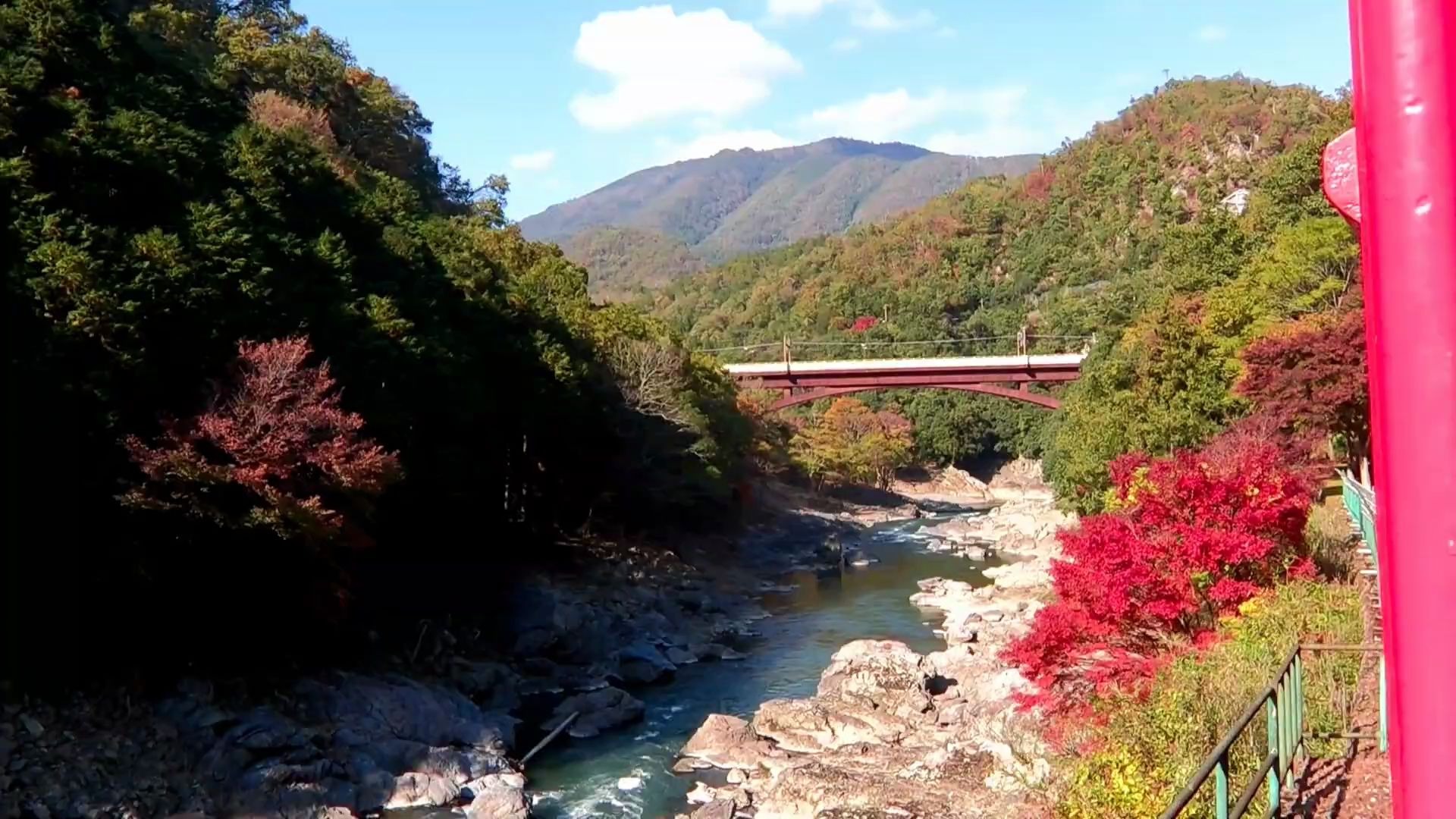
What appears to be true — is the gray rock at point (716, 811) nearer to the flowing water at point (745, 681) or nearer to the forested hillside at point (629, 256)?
the flowing water at point (745, 681)

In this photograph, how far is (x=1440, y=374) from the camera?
3.78 feet

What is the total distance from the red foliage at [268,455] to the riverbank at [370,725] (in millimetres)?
2413

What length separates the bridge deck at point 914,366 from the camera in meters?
43.1

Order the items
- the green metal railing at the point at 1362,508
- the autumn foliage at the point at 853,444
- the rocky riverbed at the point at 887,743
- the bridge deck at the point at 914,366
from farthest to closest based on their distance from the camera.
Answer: the autumn foliage at the point at 853,444
the bridge deck at the point at 914,366
the rocky riverbed at the point at 887,743
the green metal railing at the point at 1362,508

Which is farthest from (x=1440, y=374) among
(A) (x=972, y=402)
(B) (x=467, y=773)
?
(A) (x=972, y=402)

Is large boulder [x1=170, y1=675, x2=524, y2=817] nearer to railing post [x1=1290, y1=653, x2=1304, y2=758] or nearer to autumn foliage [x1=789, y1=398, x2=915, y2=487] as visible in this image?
railing post [x1=1290, y1=653, x2=1304, y2=758]

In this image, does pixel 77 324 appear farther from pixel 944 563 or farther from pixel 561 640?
pixel 944 563

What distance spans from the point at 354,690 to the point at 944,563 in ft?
68.3

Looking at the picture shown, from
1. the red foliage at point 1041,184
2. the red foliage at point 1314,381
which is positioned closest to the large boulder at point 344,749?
the red foliage at point 1314,381

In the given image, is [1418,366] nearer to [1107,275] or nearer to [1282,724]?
[1282,724]

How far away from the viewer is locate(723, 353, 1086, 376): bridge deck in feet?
141

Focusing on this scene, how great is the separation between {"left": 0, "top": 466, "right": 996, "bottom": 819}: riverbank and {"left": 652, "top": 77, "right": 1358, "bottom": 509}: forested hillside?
11.3m

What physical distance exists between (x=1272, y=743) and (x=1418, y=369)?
589 centimetres

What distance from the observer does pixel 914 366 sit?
148ft
